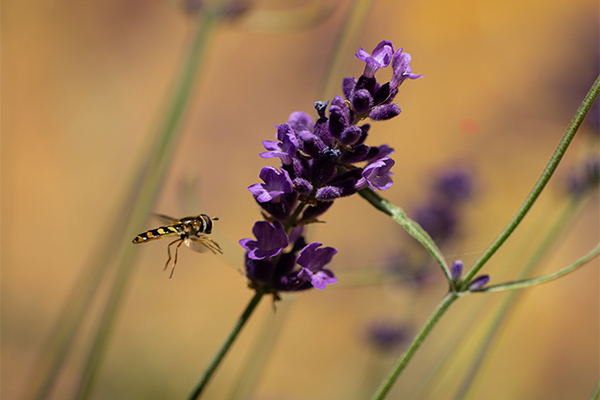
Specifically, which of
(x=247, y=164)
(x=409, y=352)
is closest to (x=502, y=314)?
(x=409, y=352)

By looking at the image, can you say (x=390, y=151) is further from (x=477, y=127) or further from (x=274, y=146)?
(x=477, y=127)

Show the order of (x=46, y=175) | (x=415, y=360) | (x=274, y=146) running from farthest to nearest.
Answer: (x=46, y=175)
(x=415, y=360)
(x=274, y=146)

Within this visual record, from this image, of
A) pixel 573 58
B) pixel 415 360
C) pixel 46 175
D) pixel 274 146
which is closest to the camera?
pixel 274 146

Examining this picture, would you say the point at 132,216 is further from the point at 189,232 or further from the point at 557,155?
the point at 557,155

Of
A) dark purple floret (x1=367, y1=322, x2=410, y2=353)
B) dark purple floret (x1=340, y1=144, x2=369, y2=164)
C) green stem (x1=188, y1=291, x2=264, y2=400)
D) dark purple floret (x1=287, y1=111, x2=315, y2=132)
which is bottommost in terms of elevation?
dark purple floret (x1=367, y1=322, x2=410, y2=353)

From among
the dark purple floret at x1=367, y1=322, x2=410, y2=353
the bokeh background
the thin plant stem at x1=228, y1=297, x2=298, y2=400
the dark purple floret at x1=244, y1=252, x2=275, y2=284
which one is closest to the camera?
the dark purple floret at x1=244, y1=252, x2=275, y2=284

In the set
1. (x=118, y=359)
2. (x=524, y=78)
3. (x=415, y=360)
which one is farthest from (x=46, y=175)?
(x=524, y=78)

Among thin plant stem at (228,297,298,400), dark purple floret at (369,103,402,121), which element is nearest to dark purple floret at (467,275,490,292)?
dark purple floret at (369,103,402,121)

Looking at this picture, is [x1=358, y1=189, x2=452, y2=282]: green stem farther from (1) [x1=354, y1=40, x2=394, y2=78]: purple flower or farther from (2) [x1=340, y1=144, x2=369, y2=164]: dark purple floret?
(1) [x1=354, y1=40, x2=394, y2=78]: purple flower
